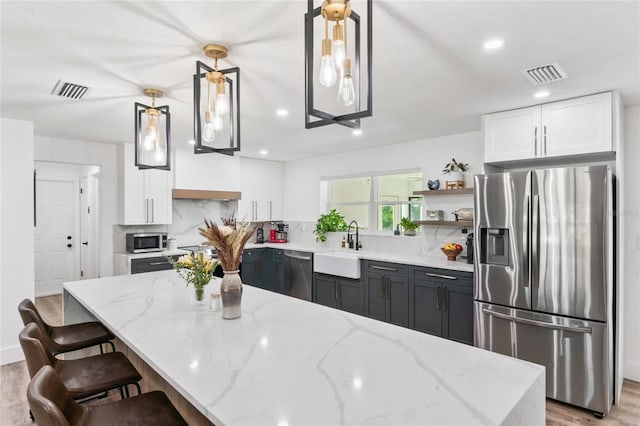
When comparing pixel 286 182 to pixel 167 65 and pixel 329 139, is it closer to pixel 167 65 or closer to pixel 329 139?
pixel 329 139

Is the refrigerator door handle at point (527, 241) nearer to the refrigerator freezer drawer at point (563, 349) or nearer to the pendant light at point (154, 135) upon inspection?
the refrigerator freezer drawer at point (563, 349)

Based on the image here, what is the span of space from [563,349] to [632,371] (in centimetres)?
103

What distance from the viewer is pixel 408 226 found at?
476 centimetres

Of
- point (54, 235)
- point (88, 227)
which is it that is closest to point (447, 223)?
point (88, 227)

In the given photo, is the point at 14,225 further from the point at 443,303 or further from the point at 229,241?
the point at 443,303

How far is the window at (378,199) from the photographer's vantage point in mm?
5020

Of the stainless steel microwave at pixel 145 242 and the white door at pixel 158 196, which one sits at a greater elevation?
the white door at pixel 158 196

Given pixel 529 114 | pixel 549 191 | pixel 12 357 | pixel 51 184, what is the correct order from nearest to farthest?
1. pixel 549 191
2. pixel 529 114
3. pixel 12 357
4. pixel 51 184

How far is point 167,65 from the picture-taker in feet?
7.83

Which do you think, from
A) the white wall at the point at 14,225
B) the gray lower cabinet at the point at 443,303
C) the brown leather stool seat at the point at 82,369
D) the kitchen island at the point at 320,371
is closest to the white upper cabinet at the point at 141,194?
the white wall at the point at 14,225

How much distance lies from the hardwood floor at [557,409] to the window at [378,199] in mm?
2548

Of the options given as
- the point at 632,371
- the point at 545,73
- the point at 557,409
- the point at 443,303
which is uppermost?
the point at 545,73

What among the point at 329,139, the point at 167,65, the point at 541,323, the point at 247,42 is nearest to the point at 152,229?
the point at 329,139

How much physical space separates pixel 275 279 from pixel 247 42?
4.29 metres
